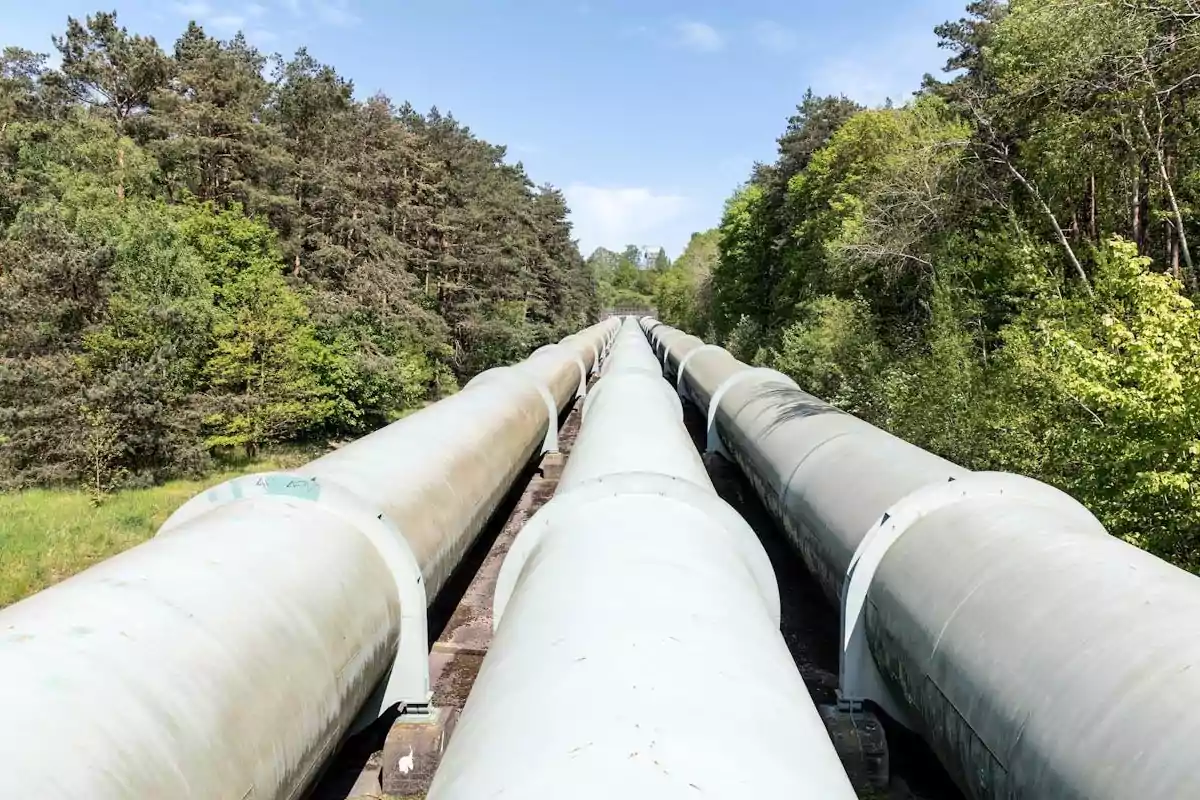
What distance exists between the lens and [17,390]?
21734 mm

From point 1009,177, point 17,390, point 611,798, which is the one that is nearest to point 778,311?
point 1009,177

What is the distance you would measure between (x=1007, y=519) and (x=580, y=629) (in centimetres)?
244

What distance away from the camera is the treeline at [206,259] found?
72.8ft

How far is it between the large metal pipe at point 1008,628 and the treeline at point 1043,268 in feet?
9.41

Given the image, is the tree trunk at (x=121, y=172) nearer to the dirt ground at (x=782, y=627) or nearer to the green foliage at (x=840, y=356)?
the green foliage at (x=840, y=356)

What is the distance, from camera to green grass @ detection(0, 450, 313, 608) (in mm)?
14445

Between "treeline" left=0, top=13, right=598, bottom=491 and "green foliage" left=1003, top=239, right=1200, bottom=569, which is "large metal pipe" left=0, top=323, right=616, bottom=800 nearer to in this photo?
"green foliage" left=1003, top=239, right=1200, bottom=569

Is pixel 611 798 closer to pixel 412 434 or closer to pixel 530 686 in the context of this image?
pixel 530 686

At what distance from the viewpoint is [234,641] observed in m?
3.00

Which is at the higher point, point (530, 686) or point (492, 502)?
point (530, 686)

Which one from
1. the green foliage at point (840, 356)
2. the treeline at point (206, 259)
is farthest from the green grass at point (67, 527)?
the green foliage at point (840, 356)

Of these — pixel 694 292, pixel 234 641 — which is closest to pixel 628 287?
pixel 694 292

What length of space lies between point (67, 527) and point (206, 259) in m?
13.6

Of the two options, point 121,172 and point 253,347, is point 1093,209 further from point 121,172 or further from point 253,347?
point 121,172
